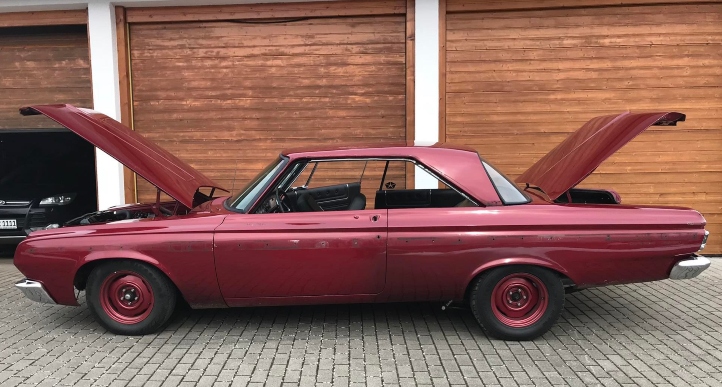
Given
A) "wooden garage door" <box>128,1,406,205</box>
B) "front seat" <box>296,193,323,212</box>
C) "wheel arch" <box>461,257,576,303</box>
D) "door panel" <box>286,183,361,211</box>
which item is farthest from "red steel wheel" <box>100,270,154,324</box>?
"wooden garage door" <box>128,1,406,205</box>

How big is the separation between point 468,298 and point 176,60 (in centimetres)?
512

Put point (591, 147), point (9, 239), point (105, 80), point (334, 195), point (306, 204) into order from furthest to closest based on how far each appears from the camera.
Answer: point (105, 80) < point (9, 239) < point (334, 195) < point (306, 204) < point (591, 147)

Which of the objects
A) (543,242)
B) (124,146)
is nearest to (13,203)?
(124,146)

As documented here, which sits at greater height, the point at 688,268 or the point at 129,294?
the point at 688,268

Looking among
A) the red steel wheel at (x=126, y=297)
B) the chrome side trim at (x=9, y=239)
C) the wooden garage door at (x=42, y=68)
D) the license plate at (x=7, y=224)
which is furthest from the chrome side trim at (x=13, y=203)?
the red steel wheel at (x=126, y=297)

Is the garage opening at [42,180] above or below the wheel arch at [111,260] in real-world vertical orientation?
above

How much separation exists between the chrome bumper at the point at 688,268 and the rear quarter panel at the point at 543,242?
0.13 ft

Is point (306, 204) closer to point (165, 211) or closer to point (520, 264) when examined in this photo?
point (165, 211)

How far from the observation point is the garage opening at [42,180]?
6.10 m

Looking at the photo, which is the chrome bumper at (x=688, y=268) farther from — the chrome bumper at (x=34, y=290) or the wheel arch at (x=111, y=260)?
the chrome bumper at (x=34, y=290)

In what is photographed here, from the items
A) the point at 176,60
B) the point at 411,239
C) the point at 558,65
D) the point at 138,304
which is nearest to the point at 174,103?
the point at 176,60

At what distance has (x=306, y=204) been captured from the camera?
13.4ft

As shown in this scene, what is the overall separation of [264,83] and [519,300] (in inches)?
176

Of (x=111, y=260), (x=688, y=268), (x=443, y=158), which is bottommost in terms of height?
(x=688, y=268)
